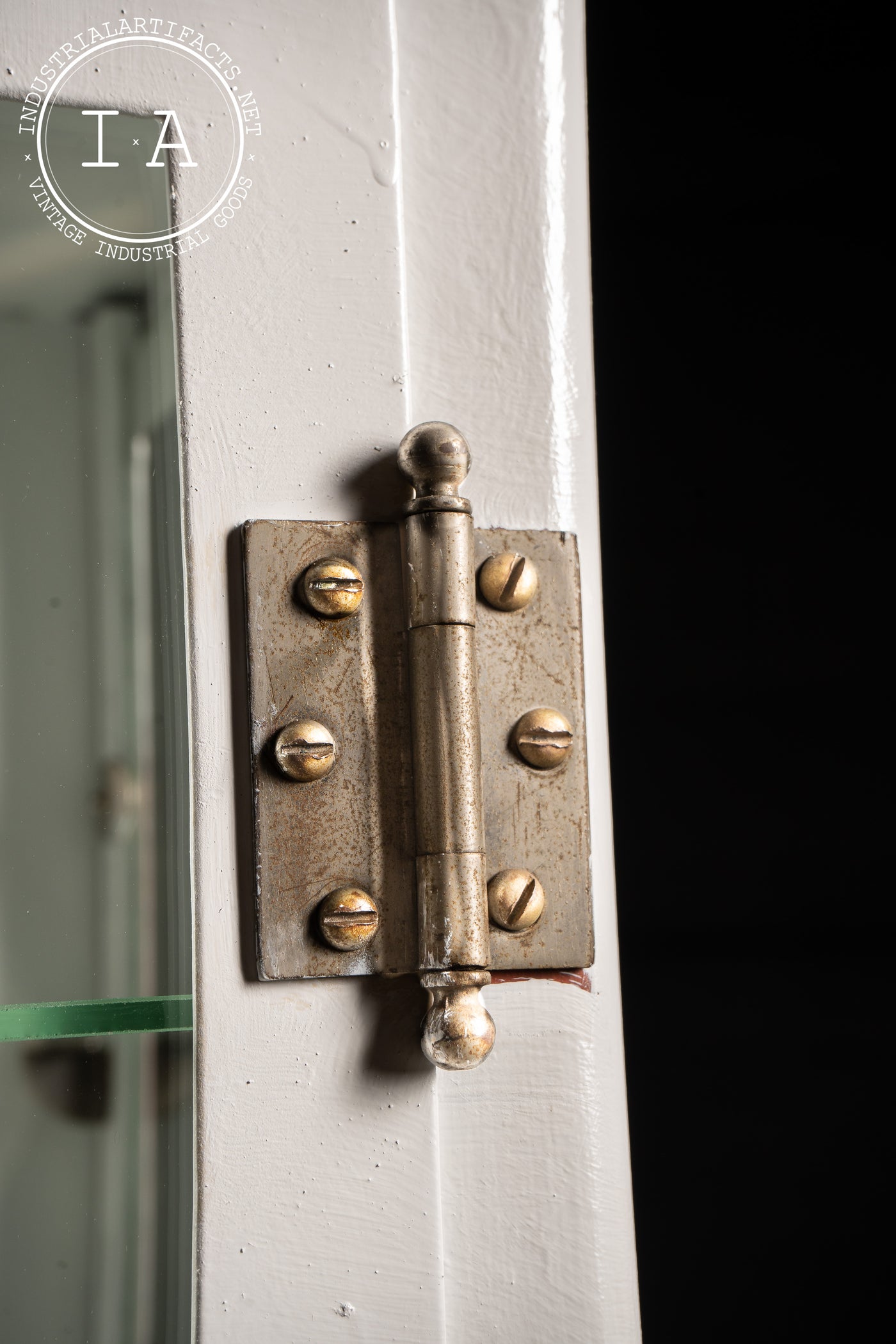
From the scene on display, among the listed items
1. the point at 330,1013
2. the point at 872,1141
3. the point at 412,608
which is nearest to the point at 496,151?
the point at 412,608

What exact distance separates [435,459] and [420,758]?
3.5 inches

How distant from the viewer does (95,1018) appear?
0.36 metres

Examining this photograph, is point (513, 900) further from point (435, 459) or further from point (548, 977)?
point (435, 459)

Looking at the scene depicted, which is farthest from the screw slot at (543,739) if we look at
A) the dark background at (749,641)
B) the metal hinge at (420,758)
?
the dark background at (749,641)

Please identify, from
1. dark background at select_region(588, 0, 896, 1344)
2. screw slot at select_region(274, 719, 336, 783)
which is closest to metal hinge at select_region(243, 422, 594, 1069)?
screw slot at select_region(274, 719, 336, 783)

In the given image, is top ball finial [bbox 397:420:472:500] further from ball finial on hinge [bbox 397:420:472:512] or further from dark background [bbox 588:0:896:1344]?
dark background [bbox 588:0:896:1344]

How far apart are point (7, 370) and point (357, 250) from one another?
0.38ft

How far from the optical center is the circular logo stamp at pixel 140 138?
15.1 inches

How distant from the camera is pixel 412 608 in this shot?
373 millimetres

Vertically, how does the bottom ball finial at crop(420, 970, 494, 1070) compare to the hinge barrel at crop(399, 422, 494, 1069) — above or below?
below

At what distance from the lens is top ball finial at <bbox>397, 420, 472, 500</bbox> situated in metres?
0.38

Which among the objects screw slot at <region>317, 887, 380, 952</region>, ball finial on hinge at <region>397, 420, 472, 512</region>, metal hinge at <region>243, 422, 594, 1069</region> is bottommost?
screw slot at <region>317, 887, 380, 952</region>

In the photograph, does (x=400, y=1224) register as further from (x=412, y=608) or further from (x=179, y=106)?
(x=179, y=106)

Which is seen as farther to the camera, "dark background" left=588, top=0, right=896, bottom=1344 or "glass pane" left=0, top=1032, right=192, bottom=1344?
"dark background" left=588, top=0, right=896, bottom=1344
